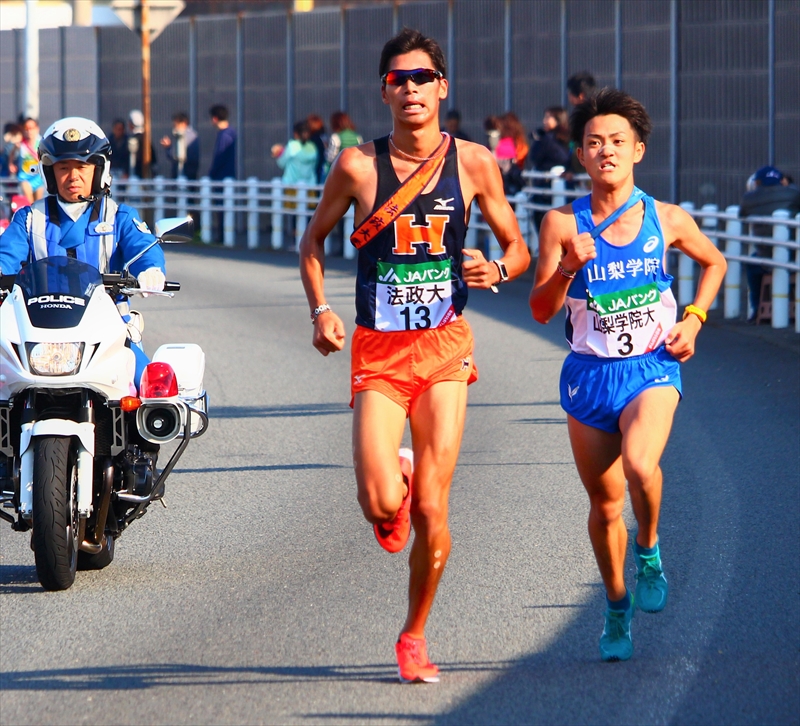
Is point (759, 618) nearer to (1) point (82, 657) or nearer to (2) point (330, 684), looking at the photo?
(2) point (330, 684)

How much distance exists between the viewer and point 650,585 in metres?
5.76

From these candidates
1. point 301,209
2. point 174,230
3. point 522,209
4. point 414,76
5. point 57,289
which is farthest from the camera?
point 301,209

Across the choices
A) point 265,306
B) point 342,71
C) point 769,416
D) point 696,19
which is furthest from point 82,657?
point 342,71

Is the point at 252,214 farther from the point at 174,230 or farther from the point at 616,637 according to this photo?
the point at 616,637

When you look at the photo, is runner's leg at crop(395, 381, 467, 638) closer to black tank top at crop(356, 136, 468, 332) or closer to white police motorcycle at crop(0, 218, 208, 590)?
black tank top at crop(356, 136, 468, 332)

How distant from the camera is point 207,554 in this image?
749 cm

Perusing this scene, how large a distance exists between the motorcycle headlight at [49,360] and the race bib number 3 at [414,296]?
63.4 inches

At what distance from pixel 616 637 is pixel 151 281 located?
257cm

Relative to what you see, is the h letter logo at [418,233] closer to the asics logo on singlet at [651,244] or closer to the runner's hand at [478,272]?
the runner's hand at [478,272]

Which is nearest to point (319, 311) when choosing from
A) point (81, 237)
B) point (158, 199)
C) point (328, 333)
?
point (328, 333)

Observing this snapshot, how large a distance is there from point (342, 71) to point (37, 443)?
2318 cm

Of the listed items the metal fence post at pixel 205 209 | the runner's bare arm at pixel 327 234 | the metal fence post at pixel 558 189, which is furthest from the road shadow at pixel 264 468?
the metal fence post at pixel 205 209

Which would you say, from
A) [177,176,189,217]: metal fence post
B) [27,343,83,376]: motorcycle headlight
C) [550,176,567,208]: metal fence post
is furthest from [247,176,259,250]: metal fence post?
[27,343,83,376]: motorcycle headlight

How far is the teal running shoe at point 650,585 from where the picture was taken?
5.73 metres
